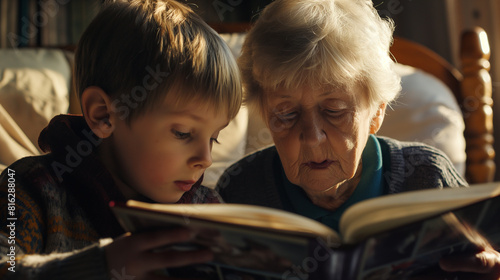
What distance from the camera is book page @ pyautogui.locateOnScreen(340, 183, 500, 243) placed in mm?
685

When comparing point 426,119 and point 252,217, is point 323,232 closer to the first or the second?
point 252,217

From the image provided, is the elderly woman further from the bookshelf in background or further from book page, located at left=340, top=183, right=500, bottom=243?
the bookshelf in background

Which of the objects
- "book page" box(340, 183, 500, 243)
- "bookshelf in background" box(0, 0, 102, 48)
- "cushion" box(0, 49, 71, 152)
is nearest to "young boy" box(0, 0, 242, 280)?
"book page" box(340, 183, 500, 243)

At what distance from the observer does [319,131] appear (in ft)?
3.61

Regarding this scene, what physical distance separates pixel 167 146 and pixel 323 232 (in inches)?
16.3

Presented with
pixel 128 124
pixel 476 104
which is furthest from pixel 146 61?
pixel 476 104

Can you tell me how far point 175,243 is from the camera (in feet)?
2.34

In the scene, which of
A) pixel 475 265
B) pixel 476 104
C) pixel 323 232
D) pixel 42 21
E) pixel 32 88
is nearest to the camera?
pixel 323 232

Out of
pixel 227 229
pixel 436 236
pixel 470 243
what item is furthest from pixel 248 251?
pixel 470 243

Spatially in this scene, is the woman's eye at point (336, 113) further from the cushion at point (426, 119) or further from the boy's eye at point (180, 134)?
the cushion at point (426, 119)

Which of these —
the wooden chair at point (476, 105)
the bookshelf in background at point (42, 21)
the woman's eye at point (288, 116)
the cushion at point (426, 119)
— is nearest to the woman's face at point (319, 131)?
the woman's eye at point (288, 116)

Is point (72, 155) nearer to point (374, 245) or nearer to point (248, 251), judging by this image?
point (248, 251)

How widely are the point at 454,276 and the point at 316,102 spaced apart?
45 cm

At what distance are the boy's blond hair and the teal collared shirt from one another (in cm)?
38
